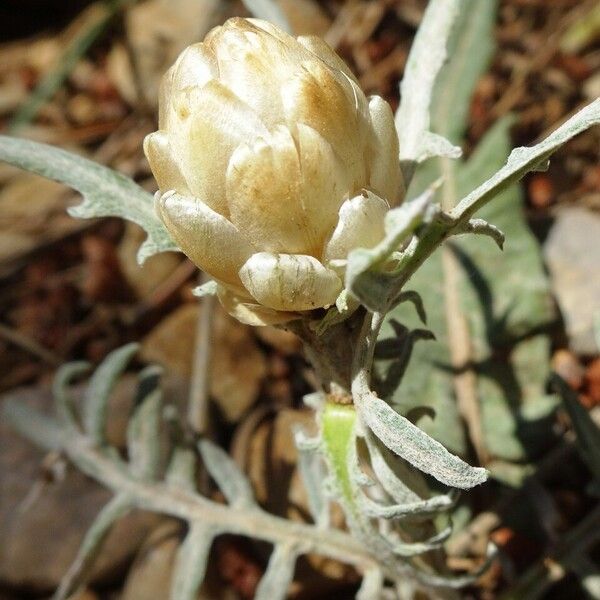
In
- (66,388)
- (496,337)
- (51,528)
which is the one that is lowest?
(51,528)

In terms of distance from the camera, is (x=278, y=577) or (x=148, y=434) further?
(x=148, y=434)

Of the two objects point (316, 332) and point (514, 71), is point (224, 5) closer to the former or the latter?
point (514, 71)

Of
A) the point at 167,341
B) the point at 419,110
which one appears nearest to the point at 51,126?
the point at 167,341

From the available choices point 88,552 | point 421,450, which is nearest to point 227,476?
point 88,552

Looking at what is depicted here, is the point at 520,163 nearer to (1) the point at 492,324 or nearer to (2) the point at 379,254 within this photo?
(2) the point at 379,254

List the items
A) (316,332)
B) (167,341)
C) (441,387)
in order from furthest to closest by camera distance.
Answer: (167,341) < (441,387) < (316,332)

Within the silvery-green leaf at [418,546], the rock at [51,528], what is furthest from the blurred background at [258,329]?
the silvery-green leaf at [418,546]
